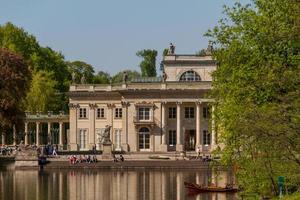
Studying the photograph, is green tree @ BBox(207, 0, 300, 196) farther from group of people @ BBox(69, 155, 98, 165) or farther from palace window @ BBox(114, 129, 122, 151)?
palace window @ BBox(114, 129, 122, 151)

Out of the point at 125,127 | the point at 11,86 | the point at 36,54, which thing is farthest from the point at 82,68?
the point at 11,86

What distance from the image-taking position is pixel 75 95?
292 feet

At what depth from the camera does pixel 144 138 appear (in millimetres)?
86000

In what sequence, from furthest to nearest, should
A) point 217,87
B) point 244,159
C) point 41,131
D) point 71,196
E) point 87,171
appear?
point 41,131 → point 87,171 → point 71,196 → point 217,87 → point 244,159

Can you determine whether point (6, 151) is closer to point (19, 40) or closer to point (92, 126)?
point (92, 126)

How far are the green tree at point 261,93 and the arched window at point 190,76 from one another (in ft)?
174

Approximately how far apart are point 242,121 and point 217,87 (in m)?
6.00

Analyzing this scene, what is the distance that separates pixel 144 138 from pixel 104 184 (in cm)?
3596

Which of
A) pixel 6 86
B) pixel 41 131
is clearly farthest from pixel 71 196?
pixel 41 131

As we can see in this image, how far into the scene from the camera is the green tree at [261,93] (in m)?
24.0

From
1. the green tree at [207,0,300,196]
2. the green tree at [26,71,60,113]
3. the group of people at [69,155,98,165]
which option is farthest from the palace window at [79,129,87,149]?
the green tree at [207,0,300,196]

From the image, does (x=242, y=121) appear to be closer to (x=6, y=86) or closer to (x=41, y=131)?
(x=6, y=86)

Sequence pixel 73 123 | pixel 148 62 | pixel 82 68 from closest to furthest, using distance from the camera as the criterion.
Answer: pixel 73 123
pixel 148 62
pixel 82 68

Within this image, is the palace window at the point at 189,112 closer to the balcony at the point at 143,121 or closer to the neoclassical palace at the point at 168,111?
the neoclassical palace at the point at 168,111
